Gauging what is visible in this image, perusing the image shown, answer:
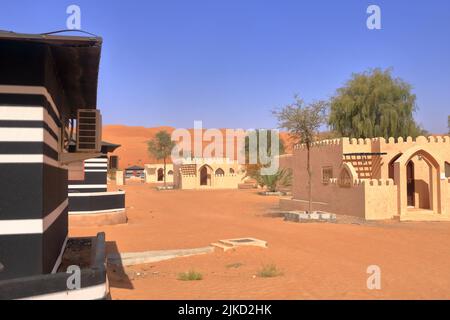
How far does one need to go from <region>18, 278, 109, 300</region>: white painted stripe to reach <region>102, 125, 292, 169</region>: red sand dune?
65.9m

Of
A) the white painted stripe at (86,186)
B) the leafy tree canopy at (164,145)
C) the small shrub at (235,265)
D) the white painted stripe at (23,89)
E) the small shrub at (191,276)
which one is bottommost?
the small shrub at (235,265)

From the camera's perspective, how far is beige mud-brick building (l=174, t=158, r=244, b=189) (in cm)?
4762

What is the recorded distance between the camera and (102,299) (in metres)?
4.23

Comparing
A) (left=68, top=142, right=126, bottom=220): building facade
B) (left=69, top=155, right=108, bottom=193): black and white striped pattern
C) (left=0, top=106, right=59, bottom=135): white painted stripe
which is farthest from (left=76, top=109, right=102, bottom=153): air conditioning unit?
(left=69, top=155, right=108, bottom=193): black and white striped pattern

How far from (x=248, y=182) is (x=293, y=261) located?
46133mm

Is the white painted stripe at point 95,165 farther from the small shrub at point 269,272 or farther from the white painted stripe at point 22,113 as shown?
the white painted stripe at point 22,113

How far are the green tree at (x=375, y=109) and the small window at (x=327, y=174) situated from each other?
12.0 m

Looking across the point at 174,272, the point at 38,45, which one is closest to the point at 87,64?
the point at 38,45

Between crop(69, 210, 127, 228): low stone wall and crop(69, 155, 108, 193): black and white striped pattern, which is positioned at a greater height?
crop(69, 155, 108, 193): black and white striped pattern

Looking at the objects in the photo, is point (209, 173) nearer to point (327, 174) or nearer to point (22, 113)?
point (327, 174)

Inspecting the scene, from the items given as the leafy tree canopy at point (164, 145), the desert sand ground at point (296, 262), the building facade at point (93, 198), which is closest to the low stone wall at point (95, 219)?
the building facade at point (93, 198)

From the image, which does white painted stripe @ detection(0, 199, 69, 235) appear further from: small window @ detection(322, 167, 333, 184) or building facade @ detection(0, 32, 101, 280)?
small window @ detection(322, 167, 333, 184)

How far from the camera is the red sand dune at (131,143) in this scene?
99.8m
